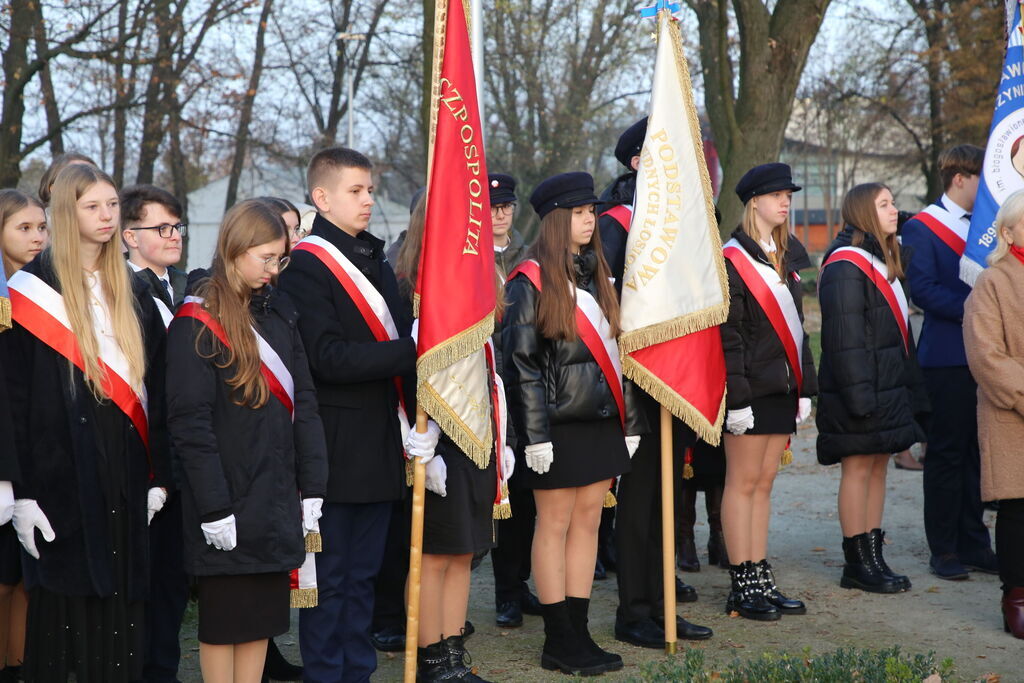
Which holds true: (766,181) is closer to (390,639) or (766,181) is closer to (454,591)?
(454,591)

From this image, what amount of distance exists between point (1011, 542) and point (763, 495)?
1.19 metres

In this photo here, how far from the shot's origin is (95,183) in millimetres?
4105

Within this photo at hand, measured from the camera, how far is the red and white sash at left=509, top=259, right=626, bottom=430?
5121 mm

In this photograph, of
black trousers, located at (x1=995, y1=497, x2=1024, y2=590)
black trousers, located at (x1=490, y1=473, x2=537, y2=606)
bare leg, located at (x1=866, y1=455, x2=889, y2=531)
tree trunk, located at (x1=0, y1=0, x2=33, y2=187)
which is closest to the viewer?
black trousers, located at (x1=995, y1=497, x2=1024, y2=590)

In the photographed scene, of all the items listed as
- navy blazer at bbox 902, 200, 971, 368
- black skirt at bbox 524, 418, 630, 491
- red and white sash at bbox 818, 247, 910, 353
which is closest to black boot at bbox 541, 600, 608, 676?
black skirt at bbox 524, 418, 630, 491

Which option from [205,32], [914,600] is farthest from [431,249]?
[205,32]

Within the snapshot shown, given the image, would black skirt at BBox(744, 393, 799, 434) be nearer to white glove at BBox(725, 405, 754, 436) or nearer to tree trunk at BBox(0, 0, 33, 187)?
white glove at BBox(725, 405, 754, 436)

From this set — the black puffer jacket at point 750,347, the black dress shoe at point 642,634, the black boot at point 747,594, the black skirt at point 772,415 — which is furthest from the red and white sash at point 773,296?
the black dress shoe at point 642,634

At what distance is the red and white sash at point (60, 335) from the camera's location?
3.97 meters

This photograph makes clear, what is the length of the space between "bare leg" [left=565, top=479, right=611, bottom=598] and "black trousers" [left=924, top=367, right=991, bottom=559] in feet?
8.30

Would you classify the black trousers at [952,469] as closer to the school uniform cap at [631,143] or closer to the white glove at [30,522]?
the school uniform cap at [631,143]

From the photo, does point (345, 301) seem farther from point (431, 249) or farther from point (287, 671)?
point (287, 671)

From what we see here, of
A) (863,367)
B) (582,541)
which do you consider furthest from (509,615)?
(863,367)

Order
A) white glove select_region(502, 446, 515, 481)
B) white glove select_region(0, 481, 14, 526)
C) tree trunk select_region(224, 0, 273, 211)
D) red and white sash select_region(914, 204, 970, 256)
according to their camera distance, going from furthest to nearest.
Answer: tree trunk select_region(224, 0, 273, 211)
red and white sash select_region(914, 204, 970, 256)
white glove select_region(502, 446, 515, 481)
white glove select_region(0, 481, 14, 526)
